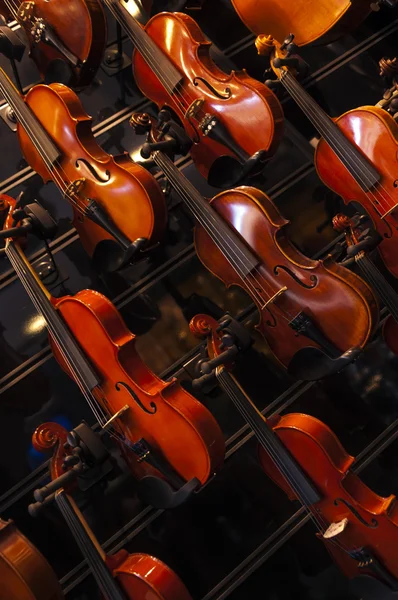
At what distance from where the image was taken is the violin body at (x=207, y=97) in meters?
2.95

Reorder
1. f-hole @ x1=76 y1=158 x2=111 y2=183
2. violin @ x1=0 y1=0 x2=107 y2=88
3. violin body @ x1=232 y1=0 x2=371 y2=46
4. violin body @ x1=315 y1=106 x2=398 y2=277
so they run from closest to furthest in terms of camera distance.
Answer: f-hole @ x1=76 y1=158 x2=111 y2=183 < violin body @ x1=315 y1=106 x2=398 y2=277 < violin @ x1=0 y1=0 x2=107 y2=88 < violin body @ x1=232 y1=0 x2=371 y2=46

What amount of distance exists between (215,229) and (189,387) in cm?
76

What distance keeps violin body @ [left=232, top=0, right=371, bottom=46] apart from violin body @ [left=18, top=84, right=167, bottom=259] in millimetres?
1260

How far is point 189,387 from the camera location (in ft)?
9.68

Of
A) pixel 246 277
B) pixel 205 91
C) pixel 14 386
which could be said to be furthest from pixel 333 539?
pixel 205 91

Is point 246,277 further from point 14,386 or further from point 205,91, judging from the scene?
point 14,386

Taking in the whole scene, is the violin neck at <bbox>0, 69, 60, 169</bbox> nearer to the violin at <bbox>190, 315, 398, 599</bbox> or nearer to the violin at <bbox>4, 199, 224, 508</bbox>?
the violin at <bbox>4, 199, 224, 508</bbox>

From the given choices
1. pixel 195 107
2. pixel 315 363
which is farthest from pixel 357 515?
pixel 195 107

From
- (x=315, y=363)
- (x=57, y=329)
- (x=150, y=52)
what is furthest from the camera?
(x=150, y=52)

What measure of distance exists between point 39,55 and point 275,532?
2754mm

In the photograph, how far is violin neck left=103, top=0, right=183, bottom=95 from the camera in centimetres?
317

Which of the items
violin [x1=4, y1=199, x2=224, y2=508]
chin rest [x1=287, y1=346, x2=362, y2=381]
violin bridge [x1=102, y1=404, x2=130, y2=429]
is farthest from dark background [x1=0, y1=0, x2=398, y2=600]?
violin bridge [x1=102, y1=404, x2=130, y2=429]

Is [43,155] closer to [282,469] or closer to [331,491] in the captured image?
[282,469]

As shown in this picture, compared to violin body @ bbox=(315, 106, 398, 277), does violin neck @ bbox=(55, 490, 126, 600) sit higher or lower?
lower
